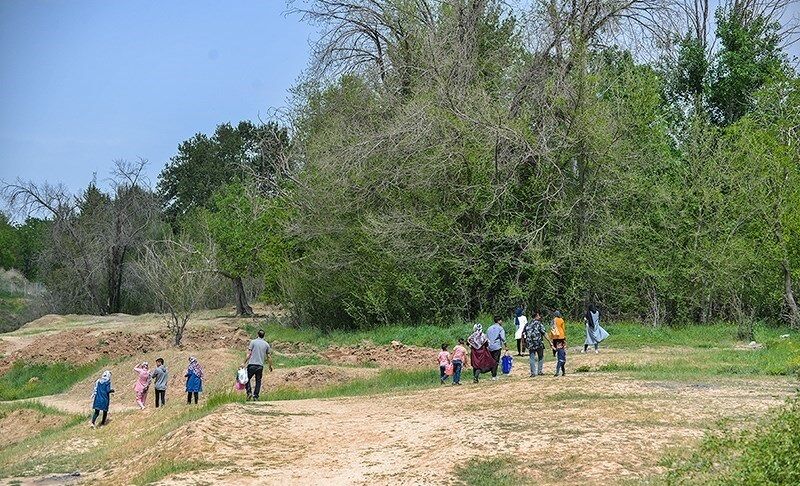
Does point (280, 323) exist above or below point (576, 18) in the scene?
below

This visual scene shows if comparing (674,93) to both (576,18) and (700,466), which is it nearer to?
(576,18)

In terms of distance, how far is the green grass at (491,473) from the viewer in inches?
452

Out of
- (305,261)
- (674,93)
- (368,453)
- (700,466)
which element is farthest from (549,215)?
(700,466)

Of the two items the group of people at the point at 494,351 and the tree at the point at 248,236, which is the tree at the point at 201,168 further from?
the group of people at the point at 494,351

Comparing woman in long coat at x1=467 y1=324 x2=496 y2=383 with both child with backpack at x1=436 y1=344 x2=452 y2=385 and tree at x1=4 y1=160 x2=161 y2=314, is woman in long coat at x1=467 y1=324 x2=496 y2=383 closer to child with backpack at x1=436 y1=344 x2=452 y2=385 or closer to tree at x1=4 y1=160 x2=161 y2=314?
child with backpack at x1=436 y1=344 x2=452 y2=385

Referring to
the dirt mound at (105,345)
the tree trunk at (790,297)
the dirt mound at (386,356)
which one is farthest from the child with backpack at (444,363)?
the tree trunk at (790,297)

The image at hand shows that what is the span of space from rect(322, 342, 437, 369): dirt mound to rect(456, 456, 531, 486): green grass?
13177 millimetres

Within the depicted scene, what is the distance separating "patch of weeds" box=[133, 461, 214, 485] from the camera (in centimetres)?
1275

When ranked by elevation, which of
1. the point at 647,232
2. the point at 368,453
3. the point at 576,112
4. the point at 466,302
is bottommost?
the point at 368,453

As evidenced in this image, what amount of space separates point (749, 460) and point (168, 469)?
26.1ft

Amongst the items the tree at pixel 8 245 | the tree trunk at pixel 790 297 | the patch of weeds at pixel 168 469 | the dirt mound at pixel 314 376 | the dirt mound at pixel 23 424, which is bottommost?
the dirt mound at pixel 23 424

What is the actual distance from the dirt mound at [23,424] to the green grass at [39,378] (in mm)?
5638

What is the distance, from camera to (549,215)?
32.6 metres

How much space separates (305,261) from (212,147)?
43.3 m
